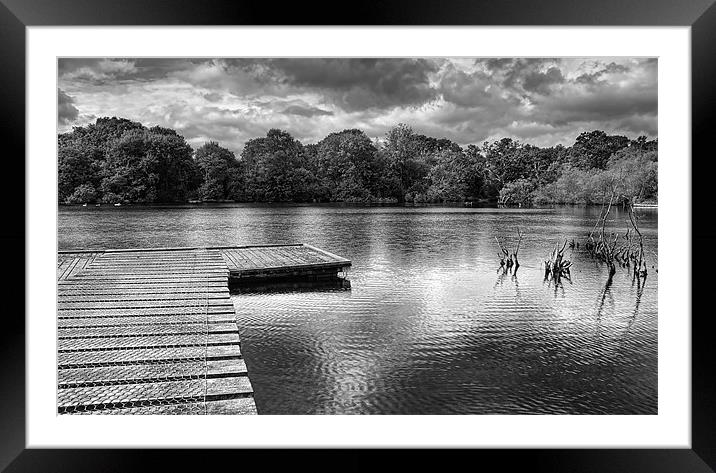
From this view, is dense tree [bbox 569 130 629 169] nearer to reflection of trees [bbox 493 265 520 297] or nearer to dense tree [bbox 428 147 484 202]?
dense tree [bbox 428 147 484 202]

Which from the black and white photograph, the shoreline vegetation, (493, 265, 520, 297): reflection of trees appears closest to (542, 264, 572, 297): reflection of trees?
the black and white photograph

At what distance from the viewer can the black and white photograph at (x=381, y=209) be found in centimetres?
402

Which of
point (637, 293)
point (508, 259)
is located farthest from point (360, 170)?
point (637, 293)

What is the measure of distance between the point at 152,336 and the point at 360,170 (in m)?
3.86

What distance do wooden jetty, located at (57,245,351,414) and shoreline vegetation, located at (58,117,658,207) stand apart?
3.53 feet

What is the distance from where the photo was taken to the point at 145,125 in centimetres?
605

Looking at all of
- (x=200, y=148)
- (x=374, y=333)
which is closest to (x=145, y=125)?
(x=200, y=148)

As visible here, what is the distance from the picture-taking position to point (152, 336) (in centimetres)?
296

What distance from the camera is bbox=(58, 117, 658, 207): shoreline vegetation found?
5.80 m
